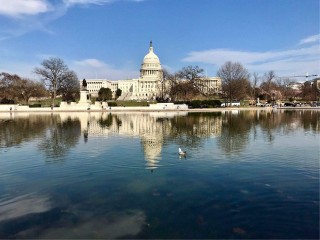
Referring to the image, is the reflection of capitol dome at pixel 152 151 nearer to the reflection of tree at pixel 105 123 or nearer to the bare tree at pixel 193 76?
the reflection of tree at pixel 105 123

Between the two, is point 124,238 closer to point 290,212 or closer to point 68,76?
point 290,212

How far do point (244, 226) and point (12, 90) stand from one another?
95210 millimetres

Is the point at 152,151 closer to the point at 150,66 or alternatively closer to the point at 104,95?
the point at 104,95

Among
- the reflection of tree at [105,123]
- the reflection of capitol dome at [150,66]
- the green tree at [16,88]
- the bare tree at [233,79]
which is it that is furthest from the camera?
the reflection of capitol dome at [150,66]

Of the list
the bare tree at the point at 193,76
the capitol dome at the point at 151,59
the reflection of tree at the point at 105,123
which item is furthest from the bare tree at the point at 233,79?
the capitol dome at the point at 151,59

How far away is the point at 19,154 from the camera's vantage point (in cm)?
1708

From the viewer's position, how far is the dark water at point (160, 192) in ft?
25.1

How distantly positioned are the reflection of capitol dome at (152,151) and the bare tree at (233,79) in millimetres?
63337

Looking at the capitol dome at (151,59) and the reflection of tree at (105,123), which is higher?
the capitol dome at (151,59)

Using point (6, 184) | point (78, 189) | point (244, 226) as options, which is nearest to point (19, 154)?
point (6, 184)

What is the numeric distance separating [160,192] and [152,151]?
7.21m

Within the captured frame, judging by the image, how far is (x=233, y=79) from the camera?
85.1 metres

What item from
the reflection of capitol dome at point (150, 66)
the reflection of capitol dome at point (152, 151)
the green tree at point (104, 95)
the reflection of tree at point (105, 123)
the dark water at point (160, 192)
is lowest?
the dark water at point (160, 192)

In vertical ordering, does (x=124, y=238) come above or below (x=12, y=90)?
below
